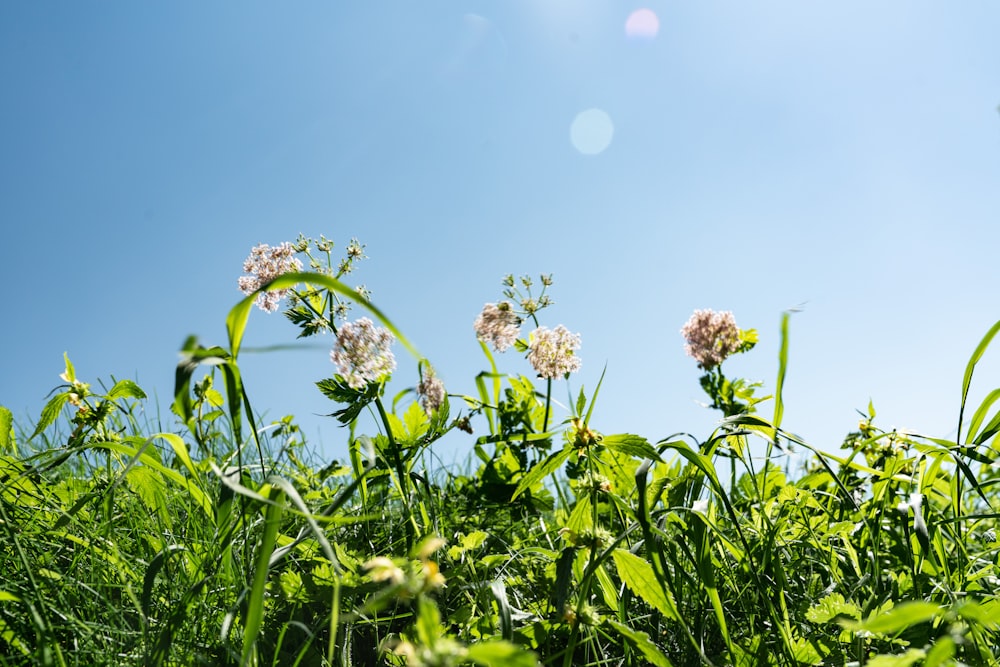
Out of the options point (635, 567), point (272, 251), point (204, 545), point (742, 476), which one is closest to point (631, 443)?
point (635, 567)

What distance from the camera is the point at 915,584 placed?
1476 mm

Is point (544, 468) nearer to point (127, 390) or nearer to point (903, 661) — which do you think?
point (903, 661)

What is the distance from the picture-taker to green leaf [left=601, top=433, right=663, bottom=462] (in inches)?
58.9

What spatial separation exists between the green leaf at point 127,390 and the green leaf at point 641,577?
4.88 ft

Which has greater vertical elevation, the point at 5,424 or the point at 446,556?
the point at 5,424

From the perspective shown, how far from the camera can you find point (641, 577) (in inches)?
53.4

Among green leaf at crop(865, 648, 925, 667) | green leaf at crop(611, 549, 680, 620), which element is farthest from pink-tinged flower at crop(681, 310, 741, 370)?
green leaf at crop(865, 648, 925, 667)

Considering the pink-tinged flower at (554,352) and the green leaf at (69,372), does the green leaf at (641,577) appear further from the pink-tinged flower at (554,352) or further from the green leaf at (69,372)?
the green leaf at (69,372)

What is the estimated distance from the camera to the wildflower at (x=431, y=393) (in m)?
2.18

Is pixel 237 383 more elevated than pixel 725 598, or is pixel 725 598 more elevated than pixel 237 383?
pixel 237 383

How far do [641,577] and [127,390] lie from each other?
159cm

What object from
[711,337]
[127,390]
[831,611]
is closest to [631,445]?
[831,611]

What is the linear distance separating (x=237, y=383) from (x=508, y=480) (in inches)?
59.6

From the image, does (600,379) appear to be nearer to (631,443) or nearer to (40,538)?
(631,443)
